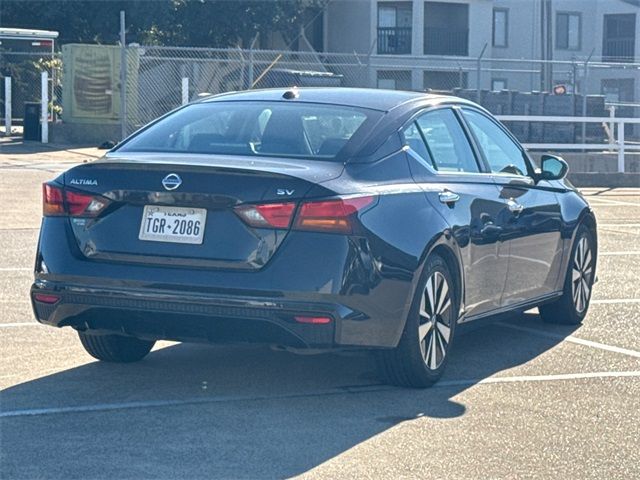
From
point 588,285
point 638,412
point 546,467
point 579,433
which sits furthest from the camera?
point 588,285

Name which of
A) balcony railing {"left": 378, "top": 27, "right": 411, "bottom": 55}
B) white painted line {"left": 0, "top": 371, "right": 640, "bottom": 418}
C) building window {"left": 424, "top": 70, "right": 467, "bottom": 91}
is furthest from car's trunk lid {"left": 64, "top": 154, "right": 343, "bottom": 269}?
balcony railing {"left": 378, "top": 27, "right": 411, "bottom": 55}

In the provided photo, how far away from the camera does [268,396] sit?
21.4 feet

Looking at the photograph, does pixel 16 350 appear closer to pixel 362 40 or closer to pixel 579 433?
pixel 579 433

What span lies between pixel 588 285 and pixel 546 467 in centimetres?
407

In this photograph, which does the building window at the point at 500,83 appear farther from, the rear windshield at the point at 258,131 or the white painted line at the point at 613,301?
the rear windshield at the point at 258,131

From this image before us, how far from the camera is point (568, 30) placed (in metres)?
58.3

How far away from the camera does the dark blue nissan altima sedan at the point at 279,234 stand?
609cm

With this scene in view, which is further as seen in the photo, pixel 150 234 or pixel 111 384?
pixel 111 384

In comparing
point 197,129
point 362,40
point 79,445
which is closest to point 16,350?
point 197,129

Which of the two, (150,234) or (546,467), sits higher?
(150,234)

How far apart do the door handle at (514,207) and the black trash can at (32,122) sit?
23.6 metres

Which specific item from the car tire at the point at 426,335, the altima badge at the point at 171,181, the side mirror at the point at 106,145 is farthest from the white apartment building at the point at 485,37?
the altima badge at the point at 171,181

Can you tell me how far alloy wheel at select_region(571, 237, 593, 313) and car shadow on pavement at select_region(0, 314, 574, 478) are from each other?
3.67 feet

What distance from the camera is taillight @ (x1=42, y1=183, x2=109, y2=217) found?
6395 millimetres
